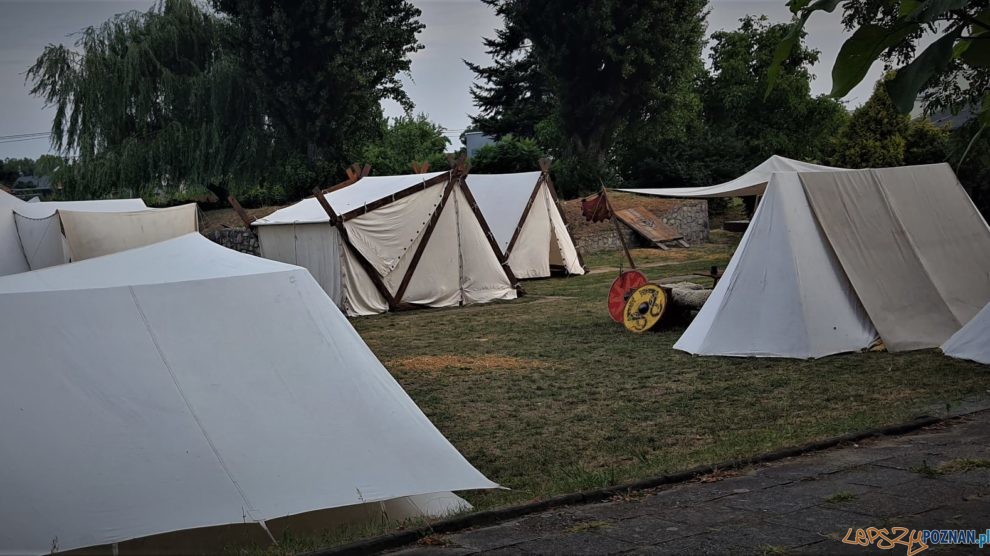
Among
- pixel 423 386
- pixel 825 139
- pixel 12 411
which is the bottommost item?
pixel 423 386

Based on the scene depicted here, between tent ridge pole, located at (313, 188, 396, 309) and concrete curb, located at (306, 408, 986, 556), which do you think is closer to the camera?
concrete curb, located at (306, 408, 986, 556)

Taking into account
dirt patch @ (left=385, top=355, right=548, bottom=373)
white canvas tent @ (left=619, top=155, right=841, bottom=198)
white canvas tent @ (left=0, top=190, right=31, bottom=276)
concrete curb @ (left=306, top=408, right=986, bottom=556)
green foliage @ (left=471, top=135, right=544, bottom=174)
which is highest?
green foliage @ (left=471, top=135, right=544, bottom=174)

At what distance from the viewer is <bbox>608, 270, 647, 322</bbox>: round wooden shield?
45.1 feet

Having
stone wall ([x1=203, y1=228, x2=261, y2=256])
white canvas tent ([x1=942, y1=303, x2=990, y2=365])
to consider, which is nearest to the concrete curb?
white canvas tent ([x1=942, y1=303, x2=990, y2=365])

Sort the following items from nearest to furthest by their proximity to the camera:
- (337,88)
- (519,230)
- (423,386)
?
1. (423,386)
2. (519,230)
3. (337,88)

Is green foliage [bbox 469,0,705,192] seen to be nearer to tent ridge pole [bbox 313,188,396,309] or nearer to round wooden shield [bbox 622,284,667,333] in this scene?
tent ridge pole [bbox 313,188,396,309]

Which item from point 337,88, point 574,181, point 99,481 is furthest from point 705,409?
point 337,88

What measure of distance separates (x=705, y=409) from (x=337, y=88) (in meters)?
30.2

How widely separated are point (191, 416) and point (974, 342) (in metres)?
7.50

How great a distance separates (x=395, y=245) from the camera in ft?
57.3

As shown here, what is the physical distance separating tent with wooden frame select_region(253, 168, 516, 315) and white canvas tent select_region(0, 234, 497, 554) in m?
11.3

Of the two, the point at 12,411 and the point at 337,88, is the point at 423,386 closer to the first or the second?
the point at 12,411

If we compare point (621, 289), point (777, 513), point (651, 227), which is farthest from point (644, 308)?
point (651, 227)

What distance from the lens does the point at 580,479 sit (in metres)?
5.53
